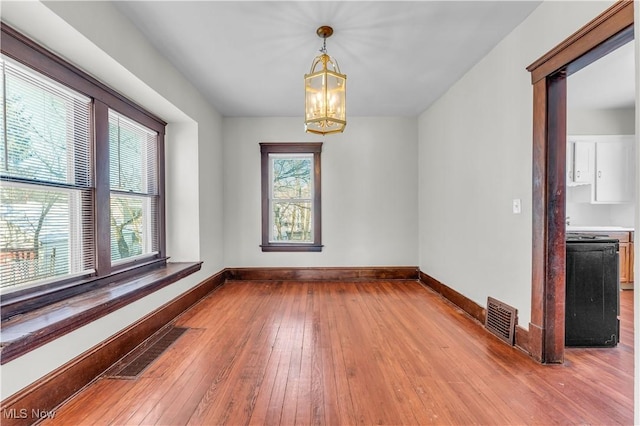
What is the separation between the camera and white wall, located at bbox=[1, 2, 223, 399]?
175cm

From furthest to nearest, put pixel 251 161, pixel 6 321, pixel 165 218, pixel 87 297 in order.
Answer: pixel 251 161 < pixel 165 218 < pixel 87 297 < pixel 6 321

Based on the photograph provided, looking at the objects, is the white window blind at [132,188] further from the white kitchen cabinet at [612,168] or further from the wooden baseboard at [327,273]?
the white kitchen cabinet at [612,168]

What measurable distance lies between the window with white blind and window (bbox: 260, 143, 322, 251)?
2.82 meters

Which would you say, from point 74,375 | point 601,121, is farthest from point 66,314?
point 601,121

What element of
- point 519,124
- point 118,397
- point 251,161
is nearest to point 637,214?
point 519,124

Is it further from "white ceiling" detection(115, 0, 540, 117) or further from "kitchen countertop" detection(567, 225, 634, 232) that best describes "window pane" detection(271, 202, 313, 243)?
"kitchen countertop" detection(567, 225, 634, 232)

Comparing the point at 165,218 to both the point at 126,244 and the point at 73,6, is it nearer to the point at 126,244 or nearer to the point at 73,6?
the point at 126,244

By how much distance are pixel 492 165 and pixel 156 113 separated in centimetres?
371

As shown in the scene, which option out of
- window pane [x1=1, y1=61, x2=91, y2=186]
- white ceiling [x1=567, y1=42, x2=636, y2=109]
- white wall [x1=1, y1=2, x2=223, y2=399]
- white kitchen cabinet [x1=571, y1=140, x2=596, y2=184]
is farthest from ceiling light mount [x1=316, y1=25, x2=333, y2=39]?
white kitchen cabinet [x1=571, y1=140, x2=596, y2=184]

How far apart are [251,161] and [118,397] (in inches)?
147

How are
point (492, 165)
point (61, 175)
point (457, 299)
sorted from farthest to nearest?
point (457, 299), point (492, 165), point (61, 175)

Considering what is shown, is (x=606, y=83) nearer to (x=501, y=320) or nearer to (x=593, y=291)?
(x=593, y=291)

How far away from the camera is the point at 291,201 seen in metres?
5.08

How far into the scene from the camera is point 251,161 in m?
5.01
